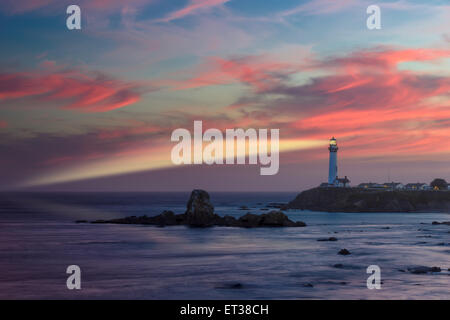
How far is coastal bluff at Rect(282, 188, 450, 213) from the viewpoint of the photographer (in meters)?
149

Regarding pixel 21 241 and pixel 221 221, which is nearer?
pixel 21 241

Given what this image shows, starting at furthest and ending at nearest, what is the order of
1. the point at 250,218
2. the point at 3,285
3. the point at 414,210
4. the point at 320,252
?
the point at 414,210 < the point at 250,218 < the point at 320,252 < the point at 3,285

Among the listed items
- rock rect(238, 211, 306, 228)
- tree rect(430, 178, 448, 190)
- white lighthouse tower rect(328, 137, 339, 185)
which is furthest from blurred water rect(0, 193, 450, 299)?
tree rect(430, 178, 448, 190)

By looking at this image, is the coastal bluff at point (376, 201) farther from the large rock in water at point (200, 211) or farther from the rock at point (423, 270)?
the rock at point (423, 270)

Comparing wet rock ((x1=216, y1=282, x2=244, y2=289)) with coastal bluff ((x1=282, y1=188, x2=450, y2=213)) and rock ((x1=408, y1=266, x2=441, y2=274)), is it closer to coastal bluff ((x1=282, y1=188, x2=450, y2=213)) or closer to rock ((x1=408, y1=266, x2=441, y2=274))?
rock ((x1=408, y1=266, x2=441, y2=274))

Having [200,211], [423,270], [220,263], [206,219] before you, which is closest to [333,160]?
[200,211]

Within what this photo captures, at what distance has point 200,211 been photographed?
321 feet

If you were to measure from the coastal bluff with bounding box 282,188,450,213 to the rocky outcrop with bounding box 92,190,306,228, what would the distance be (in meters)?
60.3

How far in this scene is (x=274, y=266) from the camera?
46.8 m

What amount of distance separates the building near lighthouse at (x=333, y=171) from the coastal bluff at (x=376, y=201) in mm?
5433
